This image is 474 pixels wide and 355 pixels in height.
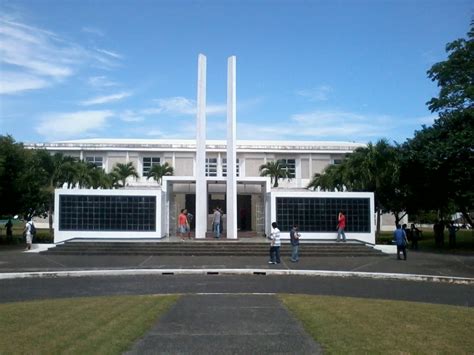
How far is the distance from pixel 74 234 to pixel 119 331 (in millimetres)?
20158

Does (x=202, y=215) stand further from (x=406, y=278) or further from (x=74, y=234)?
(x=406, y=278)

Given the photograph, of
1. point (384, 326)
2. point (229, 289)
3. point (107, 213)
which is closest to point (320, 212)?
point (107, 213)

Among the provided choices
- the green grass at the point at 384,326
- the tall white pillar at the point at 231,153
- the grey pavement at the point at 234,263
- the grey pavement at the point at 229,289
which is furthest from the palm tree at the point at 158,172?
the green grass at the point at 384,326

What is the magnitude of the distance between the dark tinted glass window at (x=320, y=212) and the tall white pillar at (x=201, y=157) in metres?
3.81

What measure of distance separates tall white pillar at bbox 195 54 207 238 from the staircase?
278cm

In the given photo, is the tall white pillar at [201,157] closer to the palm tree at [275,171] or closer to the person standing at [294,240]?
the person standing at [294,240]

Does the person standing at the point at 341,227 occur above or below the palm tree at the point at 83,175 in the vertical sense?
below

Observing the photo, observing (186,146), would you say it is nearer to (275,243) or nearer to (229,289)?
(275,243)

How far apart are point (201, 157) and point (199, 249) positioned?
5.83 m

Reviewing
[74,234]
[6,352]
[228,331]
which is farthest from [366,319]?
[74,234]

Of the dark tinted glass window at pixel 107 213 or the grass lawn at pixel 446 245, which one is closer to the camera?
the dark tinted glass window at pixel 107 213

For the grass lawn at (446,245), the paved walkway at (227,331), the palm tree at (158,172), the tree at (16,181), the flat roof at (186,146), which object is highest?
the flat roof at (186,146)

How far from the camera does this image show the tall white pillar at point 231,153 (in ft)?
89.7

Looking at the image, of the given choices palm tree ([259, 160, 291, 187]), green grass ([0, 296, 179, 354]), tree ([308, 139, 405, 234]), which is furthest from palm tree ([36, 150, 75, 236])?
green grass ([0, 296, 179, 354])
